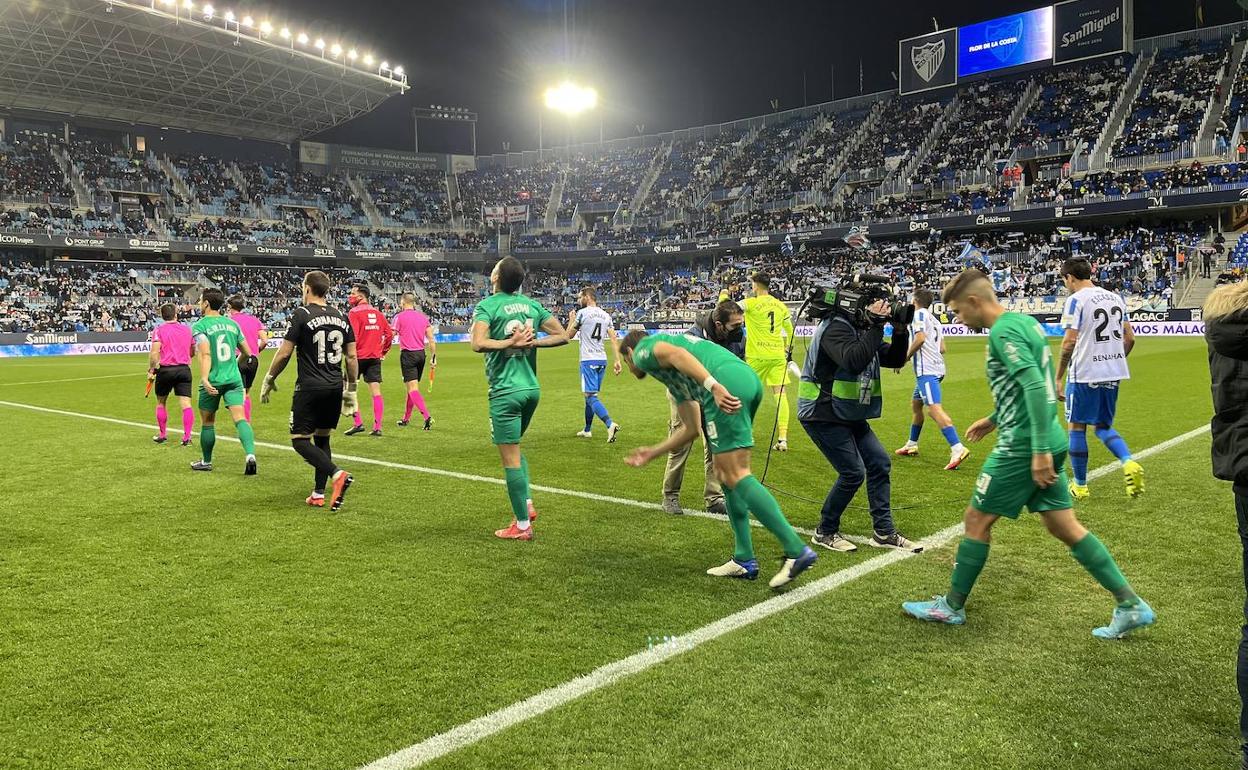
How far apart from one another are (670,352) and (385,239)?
204 feet

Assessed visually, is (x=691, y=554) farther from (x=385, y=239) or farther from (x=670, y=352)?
(x=385, y=239)

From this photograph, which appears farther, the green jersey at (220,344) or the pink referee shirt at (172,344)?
the pink referee shirt at (172,344)

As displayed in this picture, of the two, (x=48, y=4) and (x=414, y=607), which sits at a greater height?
(x=48, y=4)

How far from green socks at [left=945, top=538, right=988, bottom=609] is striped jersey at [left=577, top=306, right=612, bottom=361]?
799 centimetres

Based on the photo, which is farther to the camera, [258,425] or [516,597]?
[258,425]

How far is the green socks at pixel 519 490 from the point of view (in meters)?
6.29

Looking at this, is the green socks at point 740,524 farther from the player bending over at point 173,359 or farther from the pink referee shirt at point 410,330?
the pink referee shirt at point 410,330

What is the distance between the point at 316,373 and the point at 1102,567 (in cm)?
645

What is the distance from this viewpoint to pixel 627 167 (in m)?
70.8

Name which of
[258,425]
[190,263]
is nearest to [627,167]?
[190,263]

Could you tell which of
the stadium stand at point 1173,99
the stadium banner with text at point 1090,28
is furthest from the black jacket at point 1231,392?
the stadium banner with text at point 1090,28

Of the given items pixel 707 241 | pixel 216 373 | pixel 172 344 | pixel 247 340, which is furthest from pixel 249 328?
pixel 707 241

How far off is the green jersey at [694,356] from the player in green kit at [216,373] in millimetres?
6139

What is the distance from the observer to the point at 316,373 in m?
7.62
